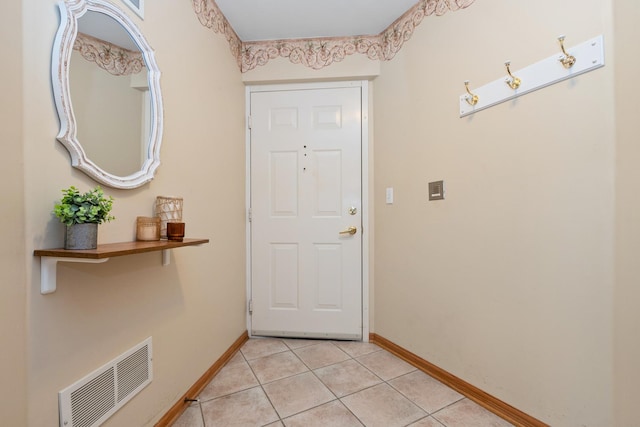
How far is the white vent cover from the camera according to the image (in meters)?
0.89

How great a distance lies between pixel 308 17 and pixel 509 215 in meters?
1.79

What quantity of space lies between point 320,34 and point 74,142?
187 cm

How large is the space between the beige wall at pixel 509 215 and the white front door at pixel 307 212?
0.34 meters

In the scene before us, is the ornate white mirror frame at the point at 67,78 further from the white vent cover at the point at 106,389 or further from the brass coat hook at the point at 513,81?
the brass coat hook at the point at 513,81

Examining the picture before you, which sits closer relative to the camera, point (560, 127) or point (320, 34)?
point (560, 127)

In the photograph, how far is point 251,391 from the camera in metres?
1.60

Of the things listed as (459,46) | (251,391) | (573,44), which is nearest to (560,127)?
(573,44)

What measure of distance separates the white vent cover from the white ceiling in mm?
2036

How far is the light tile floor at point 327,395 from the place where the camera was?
137cm

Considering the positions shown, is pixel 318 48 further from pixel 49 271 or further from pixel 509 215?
pixel 49 271

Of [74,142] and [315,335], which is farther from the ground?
[74,142]

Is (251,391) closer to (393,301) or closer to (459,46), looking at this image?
(393,301)

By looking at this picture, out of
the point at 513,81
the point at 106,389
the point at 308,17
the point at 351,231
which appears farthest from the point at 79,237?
the point at 308,17

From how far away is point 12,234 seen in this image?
2.47 ft
